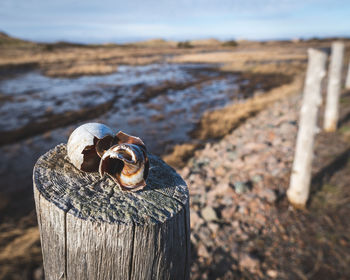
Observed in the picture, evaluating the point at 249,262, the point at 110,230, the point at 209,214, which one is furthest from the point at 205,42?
the point at 110,230

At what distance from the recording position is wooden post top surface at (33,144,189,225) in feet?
3.63

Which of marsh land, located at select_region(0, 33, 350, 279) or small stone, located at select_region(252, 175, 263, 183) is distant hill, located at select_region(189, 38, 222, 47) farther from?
small stone, located at select_region(252, 175, 263, 183)

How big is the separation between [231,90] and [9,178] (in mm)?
13312

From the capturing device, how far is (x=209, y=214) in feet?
14.0

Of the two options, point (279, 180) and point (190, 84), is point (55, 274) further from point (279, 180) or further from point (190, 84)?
point (190, 84)

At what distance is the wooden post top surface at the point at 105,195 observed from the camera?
3.63 feet

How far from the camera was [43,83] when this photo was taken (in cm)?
1770

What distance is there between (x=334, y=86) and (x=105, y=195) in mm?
7444

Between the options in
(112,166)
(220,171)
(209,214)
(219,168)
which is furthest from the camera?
(219,168)

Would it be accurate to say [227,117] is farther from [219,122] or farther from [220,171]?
[220,171]

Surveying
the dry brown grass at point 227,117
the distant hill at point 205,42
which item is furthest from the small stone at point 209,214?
the distant hill at point 205,42

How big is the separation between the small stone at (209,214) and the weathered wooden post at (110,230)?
3.01 m

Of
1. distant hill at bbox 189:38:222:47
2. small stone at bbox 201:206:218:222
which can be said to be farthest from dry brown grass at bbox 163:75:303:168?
distant hill at bbox 189:38:222:47

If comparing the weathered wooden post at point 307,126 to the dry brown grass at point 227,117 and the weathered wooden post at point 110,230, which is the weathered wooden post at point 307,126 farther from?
the dry brown grass at point 227,117
